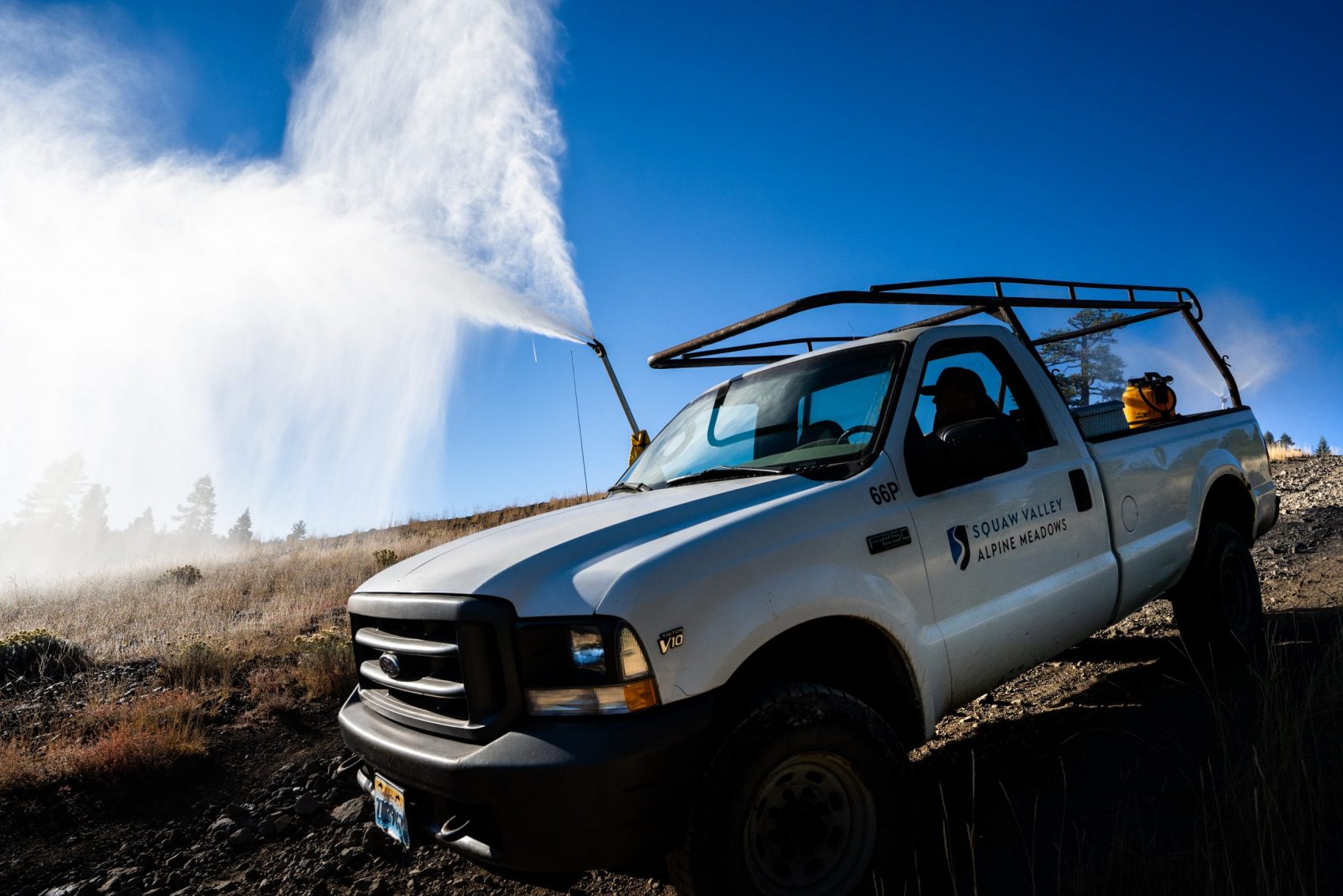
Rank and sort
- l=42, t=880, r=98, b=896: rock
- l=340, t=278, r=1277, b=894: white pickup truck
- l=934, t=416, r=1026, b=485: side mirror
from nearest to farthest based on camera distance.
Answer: l=340, t=278, r=1277, b=894: white pickup truck < l=934, t=416, r=1026, b=485: side mirror < l=42, t=880, r=98, b=896: rock

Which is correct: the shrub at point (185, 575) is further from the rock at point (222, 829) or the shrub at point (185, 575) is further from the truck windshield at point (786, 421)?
the truck windshield at point (786, 421)

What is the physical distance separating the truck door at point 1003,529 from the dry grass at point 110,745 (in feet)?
16.9

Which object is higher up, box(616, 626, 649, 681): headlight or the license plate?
box(616, 626, 649, 681): headlight

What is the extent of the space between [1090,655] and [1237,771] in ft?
7.74

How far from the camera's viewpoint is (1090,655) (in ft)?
16.8

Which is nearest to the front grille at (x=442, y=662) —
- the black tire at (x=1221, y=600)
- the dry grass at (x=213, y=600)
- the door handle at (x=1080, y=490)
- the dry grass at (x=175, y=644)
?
the door handle at (x=1080, y=490)

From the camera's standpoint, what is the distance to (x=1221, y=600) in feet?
13.9

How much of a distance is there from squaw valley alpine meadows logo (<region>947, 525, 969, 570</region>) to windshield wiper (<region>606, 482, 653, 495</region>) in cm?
127

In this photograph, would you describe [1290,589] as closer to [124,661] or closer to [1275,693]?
[1275,693]

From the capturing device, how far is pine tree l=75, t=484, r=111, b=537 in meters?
58.5

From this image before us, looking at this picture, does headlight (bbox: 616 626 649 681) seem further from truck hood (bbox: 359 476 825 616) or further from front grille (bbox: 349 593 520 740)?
front grille (bbox: 349 593 520 740)

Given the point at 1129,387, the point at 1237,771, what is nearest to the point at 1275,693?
the point at 1237,771

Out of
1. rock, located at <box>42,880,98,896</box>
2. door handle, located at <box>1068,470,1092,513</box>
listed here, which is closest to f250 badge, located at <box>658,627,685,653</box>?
door handle, located at <box>1068,470,1092,513</box>

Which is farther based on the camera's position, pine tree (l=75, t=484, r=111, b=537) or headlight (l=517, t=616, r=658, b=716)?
pine tree (l=75, t=484, r=111, b=537)
